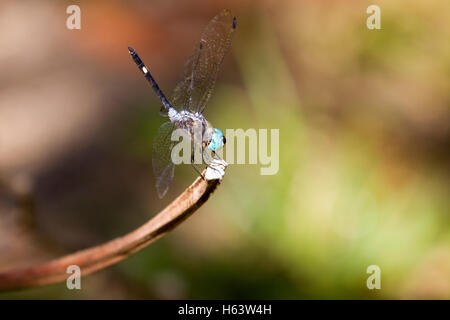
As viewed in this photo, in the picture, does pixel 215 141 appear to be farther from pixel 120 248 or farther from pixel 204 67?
pixel 120 248

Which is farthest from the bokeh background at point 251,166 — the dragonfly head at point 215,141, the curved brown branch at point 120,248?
the dragonfly head at point 215,141

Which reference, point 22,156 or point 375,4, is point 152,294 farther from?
point 375,4

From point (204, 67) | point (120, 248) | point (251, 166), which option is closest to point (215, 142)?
point (204, 67)

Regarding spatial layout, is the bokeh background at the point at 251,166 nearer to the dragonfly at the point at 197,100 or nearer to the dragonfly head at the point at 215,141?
the dragonfly at the point at 197,100

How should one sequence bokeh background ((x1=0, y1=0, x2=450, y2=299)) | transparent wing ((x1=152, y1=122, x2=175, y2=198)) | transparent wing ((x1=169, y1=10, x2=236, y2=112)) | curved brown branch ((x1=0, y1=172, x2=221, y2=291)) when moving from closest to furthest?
curved brown branch ((x1=0, y1=172, x2=221, y2=291))
transparent wing ((x1=152, y1=122, x2=175, y2=198))
transparent wing ((x1=169, y1=10, x2=236, y2=112))
bokeh background ((x1=0, y1=0, x2=450, y2=299))

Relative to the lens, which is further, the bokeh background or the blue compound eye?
the bokeh background

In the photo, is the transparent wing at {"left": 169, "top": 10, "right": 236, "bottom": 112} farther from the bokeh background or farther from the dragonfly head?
the bokeh background

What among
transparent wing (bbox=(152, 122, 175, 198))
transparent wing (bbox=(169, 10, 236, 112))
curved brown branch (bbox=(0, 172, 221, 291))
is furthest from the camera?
transparent wing (bbox=(169, 10, 236, 112))

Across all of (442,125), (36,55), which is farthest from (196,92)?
(36,55)

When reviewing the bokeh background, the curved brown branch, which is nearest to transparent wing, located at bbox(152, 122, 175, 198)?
the curved brown branch
